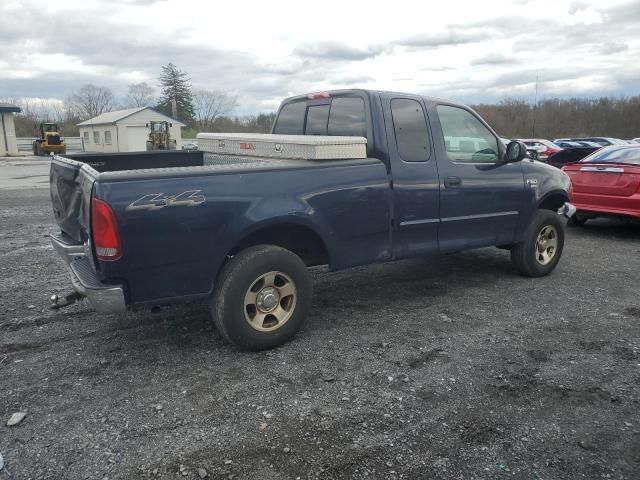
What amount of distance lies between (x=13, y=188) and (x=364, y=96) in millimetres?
15557

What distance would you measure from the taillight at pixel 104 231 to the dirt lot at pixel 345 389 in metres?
0.93

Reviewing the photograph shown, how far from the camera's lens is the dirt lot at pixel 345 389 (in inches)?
115

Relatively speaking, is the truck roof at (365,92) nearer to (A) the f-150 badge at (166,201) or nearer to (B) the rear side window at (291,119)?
(B) the rear side window at (291,119)

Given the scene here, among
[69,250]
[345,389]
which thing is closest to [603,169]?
[345,389]

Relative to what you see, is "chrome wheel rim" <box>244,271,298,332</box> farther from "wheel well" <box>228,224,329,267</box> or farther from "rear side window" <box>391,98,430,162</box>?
"rear side window" <box>391,98,430,162</box>

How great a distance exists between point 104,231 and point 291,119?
9.75 ft

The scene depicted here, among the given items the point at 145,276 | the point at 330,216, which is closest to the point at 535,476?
the point at 330,216

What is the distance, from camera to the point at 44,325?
15.7 ft

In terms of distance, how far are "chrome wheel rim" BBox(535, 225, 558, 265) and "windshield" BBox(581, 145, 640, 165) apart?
3180mm

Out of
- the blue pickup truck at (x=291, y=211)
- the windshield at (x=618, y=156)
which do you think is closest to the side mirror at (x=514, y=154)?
the blue pickup truck at (x=291, y=211)

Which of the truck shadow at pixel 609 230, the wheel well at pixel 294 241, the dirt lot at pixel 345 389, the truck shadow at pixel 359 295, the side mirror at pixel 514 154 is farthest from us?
the truck shadow at pixel 609 230

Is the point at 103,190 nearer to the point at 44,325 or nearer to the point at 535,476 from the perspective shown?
the point at 44,325

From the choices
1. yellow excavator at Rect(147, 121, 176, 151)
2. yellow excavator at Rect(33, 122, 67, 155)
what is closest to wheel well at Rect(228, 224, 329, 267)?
yellow excavator at Rect(147, 121, 176, 151)

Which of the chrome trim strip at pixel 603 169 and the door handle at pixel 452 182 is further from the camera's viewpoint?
the chrome trim strip at pixel 603 169
